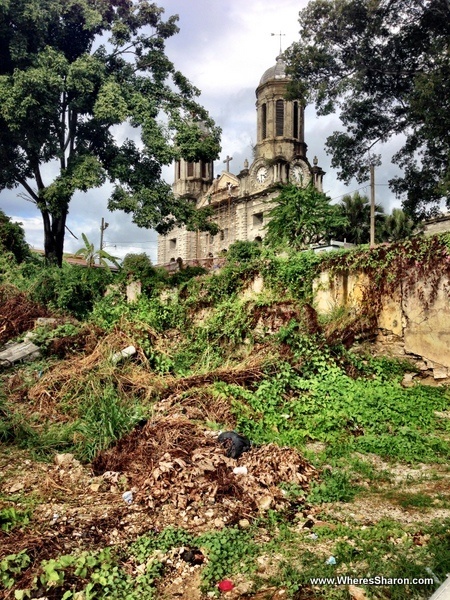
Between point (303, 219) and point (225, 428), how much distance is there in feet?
25.3

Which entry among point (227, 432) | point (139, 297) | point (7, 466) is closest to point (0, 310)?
point (139, 297)

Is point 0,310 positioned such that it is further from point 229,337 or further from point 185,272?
point 185,272

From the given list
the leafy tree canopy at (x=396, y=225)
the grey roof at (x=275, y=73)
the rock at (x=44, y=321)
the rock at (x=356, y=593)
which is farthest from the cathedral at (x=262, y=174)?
the rock at (x=356, y=593)

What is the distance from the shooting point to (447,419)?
585 cm

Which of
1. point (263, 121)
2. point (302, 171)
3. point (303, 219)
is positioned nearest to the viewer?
point (303, 219)

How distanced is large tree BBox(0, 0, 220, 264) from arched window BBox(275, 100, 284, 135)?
19.2 metres

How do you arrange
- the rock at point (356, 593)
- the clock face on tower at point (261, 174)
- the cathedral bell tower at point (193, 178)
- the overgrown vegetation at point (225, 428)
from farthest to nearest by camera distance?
1. the cathedral bell tower at point (193, 178)
2. the clock face on tower at point (261, 174)
3. the overgrown vegetation at point (225, 428)
4. the rock at point (356, 593)

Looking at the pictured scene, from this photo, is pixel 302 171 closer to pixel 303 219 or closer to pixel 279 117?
pixel 279 117

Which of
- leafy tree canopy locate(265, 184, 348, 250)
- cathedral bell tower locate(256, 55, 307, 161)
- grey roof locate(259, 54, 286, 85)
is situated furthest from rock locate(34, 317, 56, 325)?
grey roof locate(259, 54, 286, 85)

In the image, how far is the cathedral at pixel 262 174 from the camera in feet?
107

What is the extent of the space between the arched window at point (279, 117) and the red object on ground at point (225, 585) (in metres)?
35.9

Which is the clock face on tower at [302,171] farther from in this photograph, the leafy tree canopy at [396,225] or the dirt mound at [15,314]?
the dirt mound at [15,314]

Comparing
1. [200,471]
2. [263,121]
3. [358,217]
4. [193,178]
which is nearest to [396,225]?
[358,217]

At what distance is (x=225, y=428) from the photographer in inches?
206
